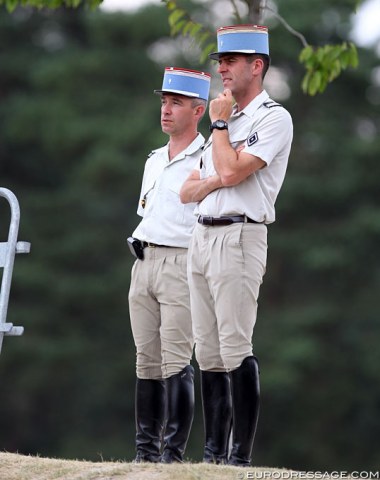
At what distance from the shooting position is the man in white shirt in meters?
6.41

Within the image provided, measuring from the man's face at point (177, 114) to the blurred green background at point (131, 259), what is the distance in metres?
14.8

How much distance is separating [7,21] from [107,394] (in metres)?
7.15

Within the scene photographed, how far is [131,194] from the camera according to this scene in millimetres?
23078

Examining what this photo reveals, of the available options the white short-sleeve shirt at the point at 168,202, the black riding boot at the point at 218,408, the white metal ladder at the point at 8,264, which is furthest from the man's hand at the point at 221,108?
the black riding boot at the point at 218,408

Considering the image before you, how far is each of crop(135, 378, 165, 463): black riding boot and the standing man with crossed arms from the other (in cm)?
48

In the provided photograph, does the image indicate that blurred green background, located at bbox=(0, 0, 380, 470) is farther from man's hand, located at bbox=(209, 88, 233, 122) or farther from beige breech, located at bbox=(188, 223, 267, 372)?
man's hand, located at bbox=(209, 88, 233, 122)

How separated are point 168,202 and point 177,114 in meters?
0.43

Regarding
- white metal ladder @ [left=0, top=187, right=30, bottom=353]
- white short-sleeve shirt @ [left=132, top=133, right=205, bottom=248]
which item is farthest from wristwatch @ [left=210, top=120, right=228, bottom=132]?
white metal ladder @ [left=0, top=187, right=30, bottom=353]

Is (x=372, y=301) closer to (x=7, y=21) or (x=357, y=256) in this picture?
(x=357, y=256)

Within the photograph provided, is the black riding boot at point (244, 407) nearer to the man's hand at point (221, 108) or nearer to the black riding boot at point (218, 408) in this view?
the black riding boot at point (218, 408)

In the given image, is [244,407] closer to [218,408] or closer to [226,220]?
[218,408]

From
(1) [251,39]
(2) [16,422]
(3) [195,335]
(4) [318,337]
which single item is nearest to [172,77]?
(1) [251,39]

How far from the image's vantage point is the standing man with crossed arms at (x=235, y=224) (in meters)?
5.90

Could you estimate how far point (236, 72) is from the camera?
6070mm
